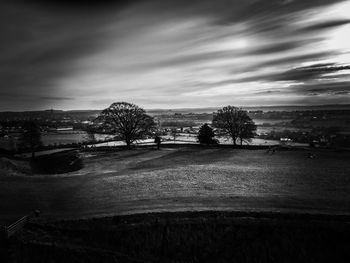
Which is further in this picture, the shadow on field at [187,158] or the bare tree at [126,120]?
the bare tree at [126,120]

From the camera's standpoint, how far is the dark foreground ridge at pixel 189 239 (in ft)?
53.0

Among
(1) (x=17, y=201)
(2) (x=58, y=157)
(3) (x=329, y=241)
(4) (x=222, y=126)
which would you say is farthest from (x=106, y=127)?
(3) (x=329, y=241)

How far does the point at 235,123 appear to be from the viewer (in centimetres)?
6222

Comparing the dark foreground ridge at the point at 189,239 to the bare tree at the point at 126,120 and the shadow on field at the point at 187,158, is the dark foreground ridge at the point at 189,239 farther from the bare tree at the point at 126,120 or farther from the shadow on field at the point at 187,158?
the bare tree at the point at 126,120

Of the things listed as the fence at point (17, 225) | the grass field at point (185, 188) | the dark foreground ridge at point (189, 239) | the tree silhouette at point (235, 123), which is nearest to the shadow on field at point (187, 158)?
the grass field at point (185, 188)

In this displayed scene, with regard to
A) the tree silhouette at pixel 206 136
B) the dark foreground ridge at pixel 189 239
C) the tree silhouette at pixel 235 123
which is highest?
the tree silhouette at pixel 235 123

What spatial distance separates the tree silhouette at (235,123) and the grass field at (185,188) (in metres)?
20.8

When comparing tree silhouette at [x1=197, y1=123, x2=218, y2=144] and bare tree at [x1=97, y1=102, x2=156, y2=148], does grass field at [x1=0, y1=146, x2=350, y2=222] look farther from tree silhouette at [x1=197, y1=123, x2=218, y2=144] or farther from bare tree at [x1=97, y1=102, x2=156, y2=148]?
→ tree silhouette at [x1=197, y1=123, x2=218, y2=144]

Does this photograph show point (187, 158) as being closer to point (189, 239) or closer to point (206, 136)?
point (206, 136)

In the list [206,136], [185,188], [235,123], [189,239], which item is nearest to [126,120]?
[206,136]

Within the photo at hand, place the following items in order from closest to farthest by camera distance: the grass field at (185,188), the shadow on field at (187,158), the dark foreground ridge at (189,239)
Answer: the dark foreground ridge at (189,239) → the grass field at (185,188) → the shadow on field at (187,158)

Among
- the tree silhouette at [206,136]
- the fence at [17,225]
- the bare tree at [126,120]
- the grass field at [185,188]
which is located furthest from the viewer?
the tree silhouette at [206,136]

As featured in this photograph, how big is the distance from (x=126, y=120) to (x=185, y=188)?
35.5m

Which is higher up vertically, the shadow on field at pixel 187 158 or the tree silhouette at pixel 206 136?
the tree silhouette at pixel 206 136
